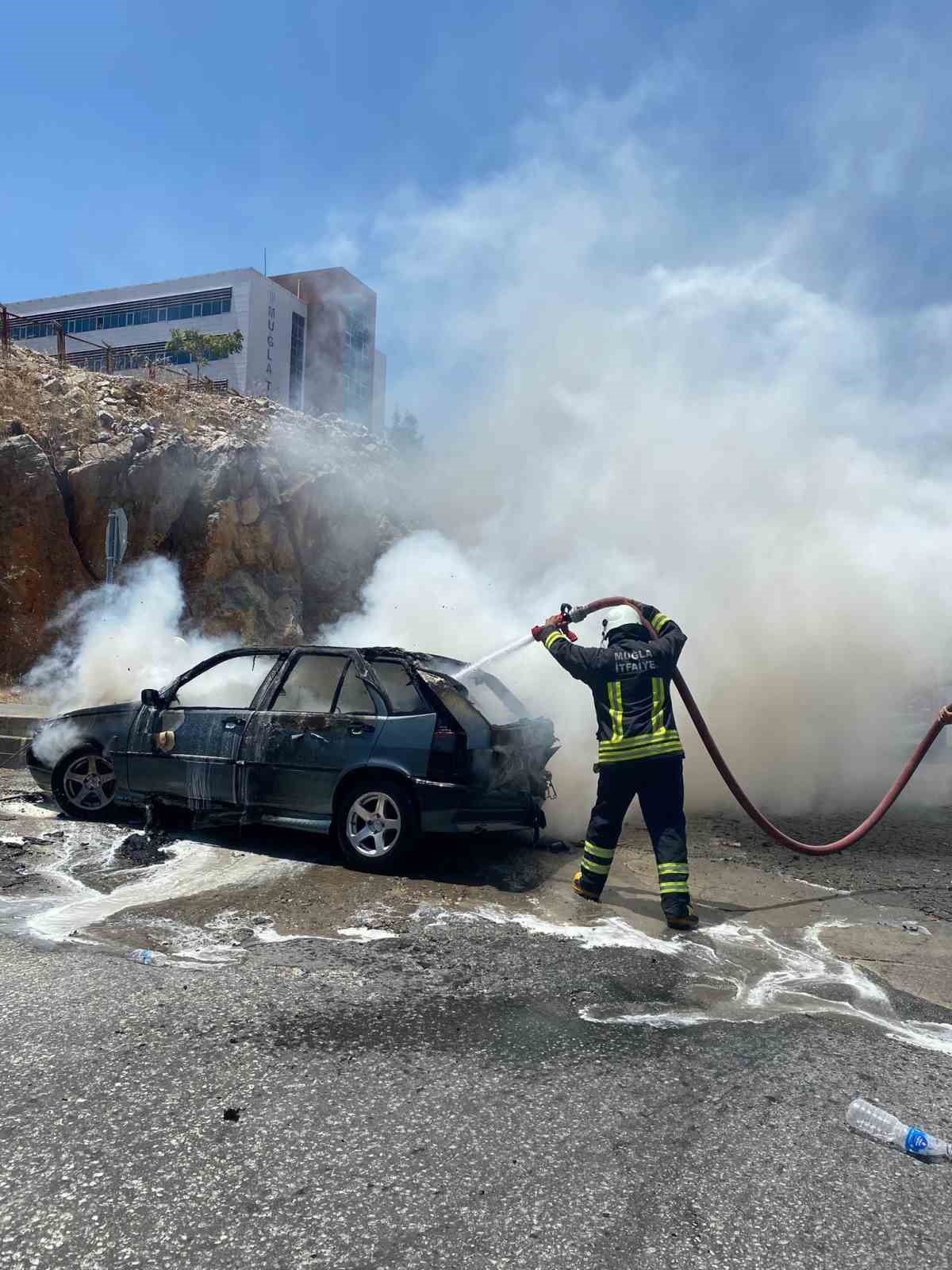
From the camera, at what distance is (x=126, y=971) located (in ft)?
12.5

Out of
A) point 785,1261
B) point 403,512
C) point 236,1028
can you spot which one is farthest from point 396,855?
point 403,512

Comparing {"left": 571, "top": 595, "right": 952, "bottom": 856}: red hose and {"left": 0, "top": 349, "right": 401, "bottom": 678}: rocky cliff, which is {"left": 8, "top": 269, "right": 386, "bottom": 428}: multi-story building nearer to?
{"left": 0, "top": 349, "right": 401, "bottom": 678}: rocky cliff

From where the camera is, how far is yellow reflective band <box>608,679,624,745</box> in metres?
5.20

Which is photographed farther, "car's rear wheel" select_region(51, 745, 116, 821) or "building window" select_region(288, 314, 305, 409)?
"building window" select_region(288, 314, 305, 409)

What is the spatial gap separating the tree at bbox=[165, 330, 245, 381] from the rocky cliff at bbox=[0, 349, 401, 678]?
24.8 meters

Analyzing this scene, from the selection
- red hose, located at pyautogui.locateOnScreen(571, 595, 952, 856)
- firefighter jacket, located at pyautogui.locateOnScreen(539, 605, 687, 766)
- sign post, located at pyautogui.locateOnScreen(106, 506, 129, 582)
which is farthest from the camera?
sign post, located at pyautogui.locateOnScreen(106, 506, 129, 582)

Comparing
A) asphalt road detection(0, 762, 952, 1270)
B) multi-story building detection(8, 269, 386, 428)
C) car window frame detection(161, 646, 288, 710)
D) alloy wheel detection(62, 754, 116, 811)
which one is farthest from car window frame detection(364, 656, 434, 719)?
multi-story building detection(8, 269, 386, 428)

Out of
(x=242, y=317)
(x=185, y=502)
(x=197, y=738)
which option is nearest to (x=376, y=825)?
(x=197, y=738)

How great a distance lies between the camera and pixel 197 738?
6.23 m

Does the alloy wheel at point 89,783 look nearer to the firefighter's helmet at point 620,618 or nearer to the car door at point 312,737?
the car door at point 312,737

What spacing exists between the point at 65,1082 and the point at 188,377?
21178 mm

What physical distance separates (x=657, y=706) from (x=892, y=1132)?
9.00 feet

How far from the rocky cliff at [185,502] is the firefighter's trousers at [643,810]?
40.7 feet

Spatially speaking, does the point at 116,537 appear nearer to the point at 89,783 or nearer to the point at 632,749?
the point at 89,783
